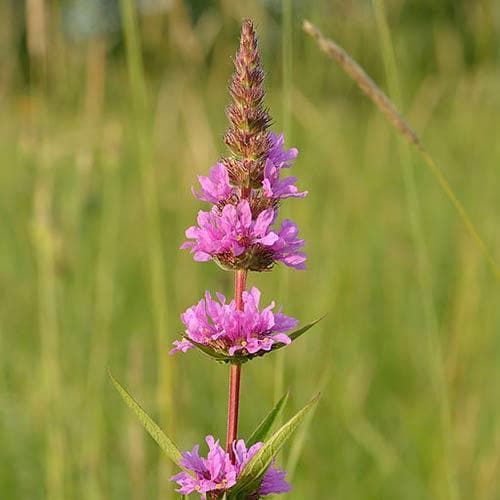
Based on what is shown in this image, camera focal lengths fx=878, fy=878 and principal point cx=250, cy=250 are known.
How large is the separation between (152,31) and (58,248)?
110 cm

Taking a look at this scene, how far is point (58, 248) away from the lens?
1.96m

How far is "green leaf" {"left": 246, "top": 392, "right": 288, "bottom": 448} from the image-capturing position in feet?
2.50

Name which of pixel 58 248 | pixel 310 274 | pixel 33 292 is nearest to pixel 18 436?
pixel 58 248

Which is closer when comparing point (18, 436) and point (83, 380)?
point (18, 436)

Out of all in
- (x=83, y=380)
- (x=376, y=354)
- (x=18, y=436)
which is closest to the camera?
(x=18, y=436)

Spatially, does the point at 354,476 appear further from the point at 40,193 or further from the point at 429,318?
the point at 40,193

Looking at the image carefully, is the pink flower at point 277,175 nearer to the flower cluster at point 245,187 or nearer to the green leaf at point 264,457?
the flower cluster at point 245,187

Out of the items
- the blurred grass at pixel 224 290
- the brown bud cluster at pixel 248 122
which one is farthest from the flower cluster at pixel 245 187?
the blurred grass at pixel 224 290

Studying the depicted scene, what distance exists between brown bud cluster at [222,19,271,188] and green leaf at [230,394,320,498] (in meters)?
0.21

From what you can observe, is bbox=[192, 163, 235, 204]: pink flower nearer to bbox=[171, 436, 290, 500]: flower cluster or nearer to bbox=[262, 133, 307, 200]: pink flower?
bbox=[262, 133, 307, 200]: pink flower

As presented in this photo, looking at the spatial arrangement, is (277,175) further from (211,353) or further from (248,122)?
(211,353)

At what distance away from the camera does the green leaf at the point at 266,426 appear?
0.76 metres

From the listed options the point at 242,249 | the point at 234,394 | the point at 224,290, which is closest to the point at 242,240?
the point at 242,249

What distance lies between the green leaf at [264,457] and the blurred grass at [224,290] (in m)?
0.61
